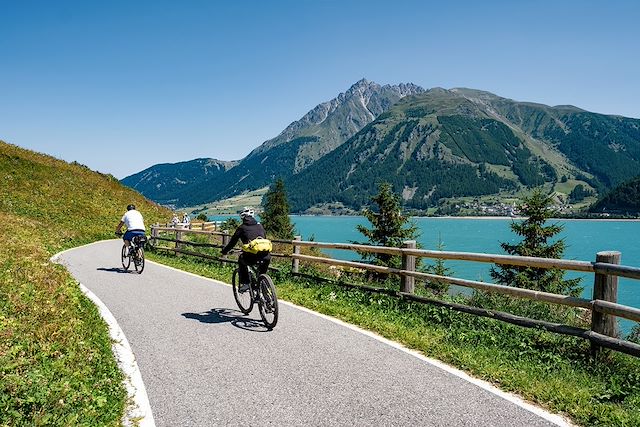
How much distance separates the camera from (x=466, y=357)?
7.00 meters

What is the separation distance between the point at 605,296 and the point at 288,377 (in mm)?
4945

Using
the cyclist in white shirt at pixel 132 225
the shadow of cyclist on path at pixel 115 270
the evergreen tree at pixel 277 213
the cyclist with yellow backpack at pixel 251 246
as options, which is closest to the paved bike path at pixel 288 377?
the cyclist with yellow backpack at pixel 251 246

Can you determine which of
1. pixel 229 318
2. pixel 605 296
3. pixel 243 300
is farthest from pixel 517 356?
pixel 243 300

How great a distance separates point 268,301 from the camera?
9.05 metres

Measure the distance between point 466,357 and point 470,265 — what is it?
65.5 meters

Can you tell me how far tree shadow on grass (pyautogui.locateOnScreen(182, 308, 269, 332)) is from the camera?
29.8 ft

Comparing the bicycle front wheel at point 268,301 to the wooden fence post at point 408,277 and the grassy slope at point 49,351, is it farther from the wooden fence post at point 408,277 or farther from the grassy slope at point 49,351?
the wooden fence post at point 408,277

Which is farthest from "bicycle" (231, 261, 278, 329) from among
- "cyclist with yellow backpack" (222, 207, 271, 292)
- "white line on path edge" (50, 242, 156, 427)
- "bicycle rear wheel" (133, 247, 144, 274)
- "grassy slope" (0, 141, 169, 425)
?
"bicycle rear wheel" (133, 247, 144, 274)

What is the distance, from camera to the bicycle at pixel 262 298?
8.88 metres

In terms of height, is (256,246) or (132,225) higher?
(132,225)

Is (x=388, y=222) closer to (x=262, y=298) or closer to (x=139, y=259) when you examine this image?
(x=139, y=259)

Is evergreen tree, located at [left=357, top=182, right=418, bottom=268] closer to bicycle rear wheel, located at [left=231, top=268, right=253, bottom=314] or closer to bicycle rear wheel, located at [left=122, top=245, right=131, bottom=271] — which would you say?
bicycle rear wheel, located at [left=122, top=245, right=131, bottom=271]

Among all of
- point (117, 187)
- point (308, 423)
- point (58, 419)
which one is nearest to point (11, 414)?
point (58, 419)

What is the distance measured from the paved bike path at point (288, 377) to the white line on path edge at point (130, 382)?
110mm
